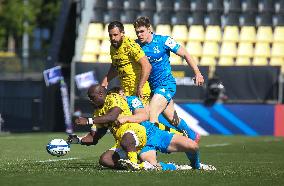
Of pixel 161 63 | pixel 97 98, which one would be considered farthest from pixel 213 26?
pixel 97 98

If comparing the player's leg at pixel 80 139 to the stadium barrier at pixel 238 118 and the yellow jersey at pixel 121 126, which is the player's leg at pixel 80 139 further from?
the stadium barrier at pixel 238 118

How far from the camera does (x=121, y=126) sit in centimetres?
1201

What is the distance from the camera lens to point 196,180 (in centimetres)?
1070

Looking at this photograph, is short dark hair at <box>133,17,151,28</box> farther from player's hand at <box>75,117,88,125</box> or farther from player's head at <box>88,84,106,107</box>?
player's hand at <box>75,117,88,125</box>

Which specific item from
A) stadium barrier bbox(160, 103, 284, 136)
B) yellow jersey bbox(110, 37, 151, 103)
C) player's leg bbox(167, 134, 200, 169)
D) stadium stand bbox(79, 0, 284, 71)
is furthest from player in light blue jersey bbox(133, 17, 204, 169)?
stadium stand bbox(79, 0, 284, 71)

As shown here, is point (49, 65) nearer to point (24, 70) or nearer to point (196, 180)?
point (24, 70)

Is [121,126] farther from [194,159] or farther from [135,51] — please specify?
[135,51]

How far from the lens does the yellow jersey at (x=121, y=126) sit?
39.2 feet

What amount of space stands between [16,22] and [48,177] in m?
45.1

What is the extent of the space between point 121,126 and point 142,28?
6.64 feet

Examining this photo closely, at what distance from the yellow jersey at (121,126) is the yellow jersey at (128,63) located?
1301mm

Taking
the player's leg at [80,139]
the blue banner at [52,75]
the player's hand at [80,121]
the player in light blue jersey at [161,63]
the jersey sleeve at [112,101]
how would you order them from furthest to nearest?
the blue banner at [52,75] → the player in light blue jersey at [161,63] → the player's leg at [80,139] → the jersey sleeve at [112,101] → the player's hand at [80,121]

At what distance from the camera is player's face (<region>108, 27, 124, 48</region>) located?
12.8m

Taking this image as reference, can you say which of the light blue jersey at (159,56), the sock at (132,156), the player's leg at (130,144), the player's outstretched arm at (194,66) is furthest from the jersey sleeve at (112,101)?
the light blue jersey at (159,56)
